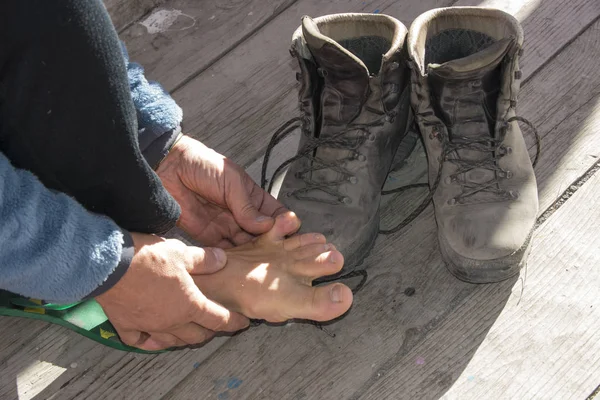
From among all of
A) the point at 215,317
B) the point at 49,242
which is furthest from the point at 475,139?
the point at 49,242

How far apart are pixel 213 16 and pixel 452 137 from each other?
895mm

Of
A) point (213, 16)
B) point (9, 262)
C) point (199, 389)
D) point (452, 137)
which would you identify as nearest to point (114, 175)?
point (9, 262)

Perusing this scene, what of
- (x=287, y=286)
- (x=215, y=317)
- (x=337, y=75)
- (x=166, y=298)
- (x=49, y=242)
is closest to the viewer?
(x=49, y=242)

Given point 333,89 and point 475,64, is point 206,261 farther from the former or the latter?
point 475,64

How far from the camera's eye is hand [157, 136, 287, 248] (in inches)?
55.0

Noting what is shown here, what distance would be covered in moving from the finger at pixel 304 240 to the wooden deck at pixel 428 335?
0.15 meters

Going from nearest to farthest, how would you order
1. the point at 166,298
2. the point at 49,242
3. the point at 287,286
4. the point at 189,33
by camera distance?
the point at 49,242, the point at 166,298, the point at 287,286, the point at 189,33

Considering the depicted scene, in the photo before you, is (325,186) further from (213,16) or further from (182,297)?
(213,16)

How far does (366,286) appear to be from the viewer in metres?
1.41

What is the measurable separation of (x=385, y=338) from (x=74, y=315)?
2.08 ft

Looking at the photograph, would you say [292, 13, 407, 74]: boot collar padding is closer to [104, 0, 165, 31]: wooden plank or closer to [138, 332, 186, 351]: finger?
[138, 332, 186, 351]: finger

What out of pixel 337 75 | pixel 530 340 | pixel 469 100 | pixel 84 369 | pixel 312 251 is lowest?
pixel 530 340

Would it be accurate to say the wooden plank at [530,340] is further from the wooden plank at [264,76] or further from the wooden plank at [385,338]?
the wooden plank at [264,76]

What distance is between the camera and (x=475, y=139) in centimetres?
141
